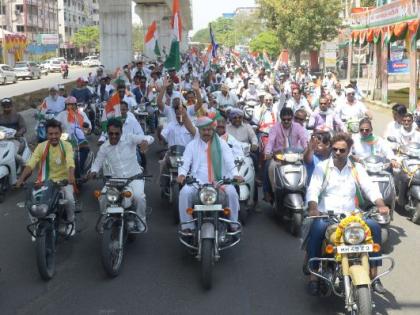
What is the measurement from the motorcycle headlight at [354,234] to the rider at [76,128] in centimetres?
575

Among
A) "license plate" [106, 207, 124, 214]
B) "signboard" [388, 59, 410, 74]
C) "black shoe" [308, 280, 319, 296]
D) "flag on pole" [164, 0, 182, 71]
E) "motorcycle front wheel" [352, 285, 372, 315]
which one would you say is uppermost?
"flag on pole" [164, 0, 182, 71]

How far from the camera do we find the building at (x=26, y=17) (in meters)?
79.8

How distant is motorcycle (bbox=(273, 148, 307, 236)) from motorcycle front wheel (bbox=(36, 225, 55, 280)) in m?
2.87

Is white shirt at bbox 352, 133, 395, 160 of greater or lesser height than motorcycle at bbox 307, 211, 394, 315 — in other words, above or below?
above

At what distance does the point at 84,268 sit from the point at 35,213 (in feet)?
2.83

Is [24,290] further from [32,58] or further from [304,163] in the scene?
[32,58]

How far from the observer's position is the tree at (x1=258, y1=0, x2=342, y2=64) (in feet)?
130

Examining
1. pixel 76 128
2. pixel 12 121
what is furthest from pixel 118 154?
pixel 12 121

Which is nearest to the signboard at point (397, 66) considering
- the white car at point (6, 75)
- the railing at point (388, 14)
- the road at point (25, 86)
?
the railing at point (388, 14)

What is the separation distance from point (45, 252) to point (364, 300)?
10.0ft

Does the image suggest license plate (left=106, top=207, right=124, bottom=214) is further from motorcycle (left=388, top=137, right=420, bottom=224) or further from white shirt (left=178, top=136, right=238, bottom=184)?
motorcycle (left=388, top=137, right=420, bottom=224)

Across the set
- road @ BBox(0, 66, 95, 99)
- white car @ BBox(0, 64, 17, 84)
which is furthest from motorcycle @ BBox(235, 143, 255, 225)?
white car @ BBox(0, 64, 17, 84)

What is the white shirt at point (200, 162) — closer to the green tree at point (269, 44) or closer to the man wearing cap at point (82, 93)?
the man wearing cap at point (82, 93)

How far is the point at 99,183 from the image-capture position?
10.3m
